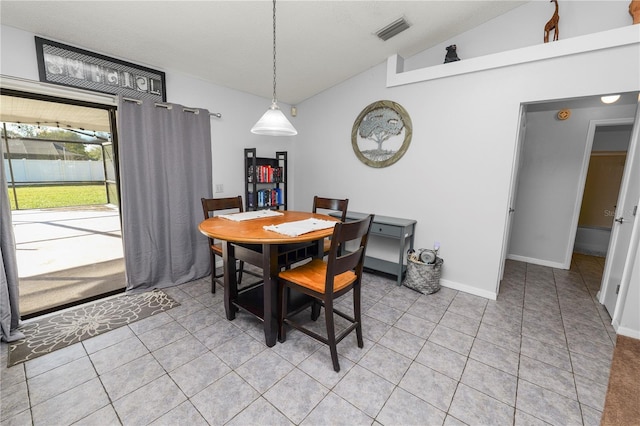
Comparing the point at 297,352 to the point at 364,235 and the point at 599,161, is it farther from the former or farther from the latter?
the point at 599,161

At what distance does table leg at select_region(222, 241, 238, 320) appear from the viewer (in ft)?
6.95

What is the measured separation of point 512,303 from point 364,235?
2044 mm

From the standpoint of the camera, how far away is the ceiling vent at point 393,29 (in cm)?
253

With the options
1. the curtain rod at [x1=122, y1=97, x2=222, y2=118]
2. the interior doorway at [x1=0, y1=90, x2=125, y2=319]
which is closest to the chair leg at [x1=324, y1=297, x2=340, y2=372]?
the interior doorway at [x1=0, y1=90, x2=125, y2=319]

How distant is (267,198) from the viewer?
12.5 ft

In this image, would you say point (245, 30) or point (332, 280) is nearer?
point (332, 280)

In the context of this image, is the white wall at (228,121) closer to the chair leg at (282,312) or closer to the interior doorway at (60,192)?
the interior doorway at (60,192)

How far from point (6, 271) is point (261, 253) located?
76.6 inches

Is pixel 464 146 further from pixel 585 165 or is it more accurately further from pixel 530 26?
pixel 585 165

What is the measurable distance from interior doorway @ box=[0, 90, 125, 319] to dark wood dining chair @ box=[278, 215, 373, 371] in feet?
7.03

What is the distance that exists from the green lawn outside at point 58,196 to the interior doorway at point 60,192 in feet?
0.04

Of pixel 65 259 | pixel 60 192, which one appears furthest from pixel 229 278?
pixel 60 192

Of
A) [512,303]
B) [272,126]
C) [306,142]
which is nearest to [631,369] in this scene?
[512,303]

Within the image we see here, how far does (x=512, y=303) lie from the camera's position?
2.68 metres
